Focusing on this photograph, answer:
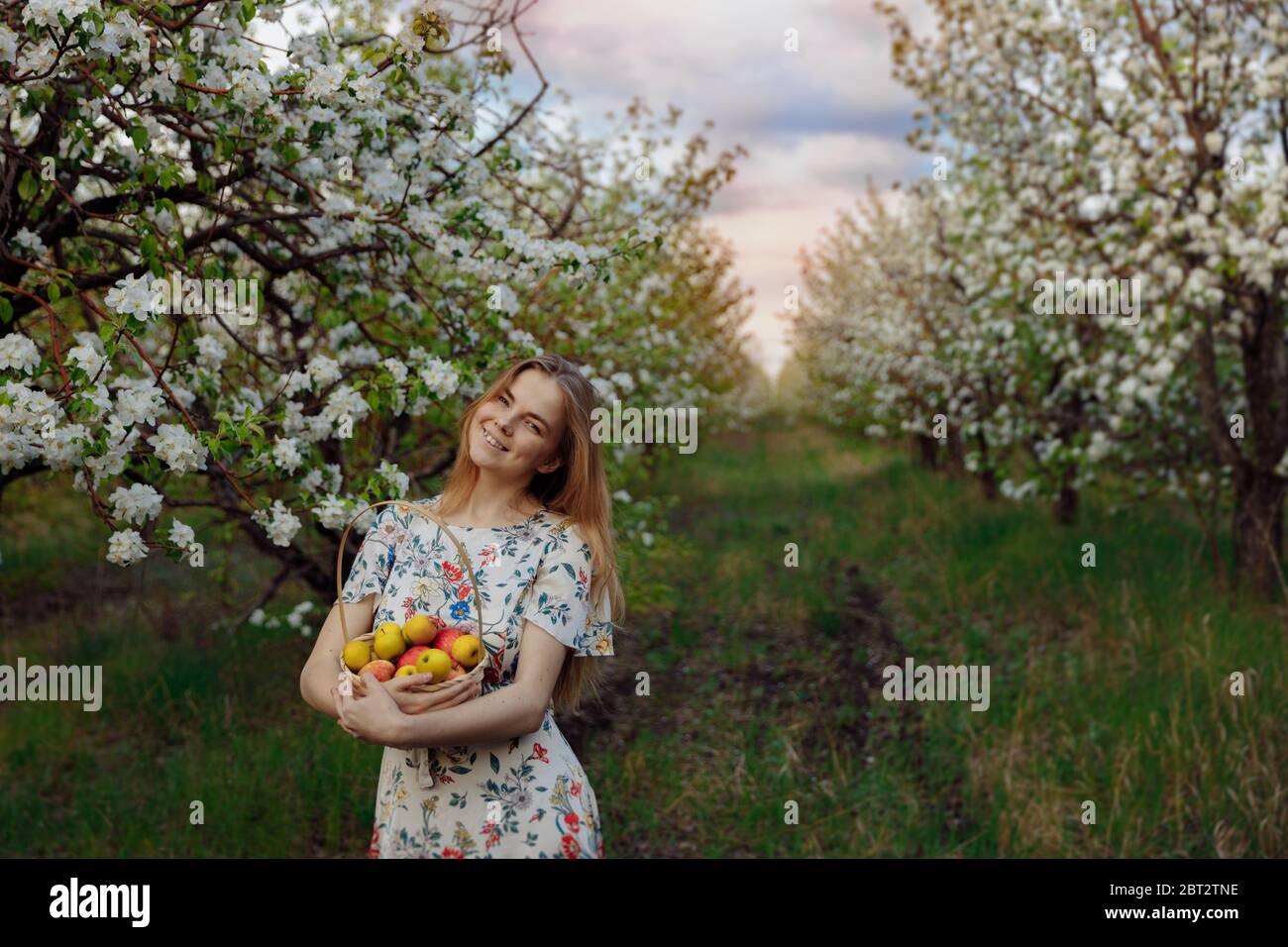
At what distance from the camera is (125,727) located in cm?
583

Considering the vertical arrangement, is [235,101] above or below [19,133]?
below

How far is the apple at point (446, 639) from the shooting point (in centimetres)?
211

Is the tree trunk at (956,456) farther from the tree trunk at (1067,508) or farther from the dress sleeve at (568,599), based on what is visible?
the dress sleeve at (568,599)

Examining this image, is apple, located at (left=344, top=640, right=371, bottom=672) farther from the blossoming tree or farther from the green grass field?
the green grass field

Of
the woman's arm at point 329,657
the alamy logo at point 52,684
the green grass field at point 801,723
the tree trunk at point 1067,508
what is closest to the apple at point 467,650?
the woman's arm at point 329,657

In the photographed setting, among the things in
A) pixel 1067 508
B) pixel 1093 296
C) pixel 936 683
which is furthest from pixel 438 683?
pixel 1067 508

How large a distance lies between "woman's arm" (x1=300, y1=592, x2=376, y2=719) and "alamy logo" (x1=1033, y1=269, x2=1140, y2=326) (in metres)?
5.49

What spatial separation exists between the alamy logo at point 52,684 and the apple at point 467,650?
14.6 ft

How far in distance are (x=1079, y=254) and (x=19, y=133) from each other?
6469mm

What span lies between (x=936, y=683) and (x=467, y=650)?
5.35 m

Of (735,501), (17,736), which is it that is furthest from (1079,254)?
(735,501)

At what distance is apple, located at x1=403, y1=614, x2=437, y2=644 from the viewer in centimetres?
210

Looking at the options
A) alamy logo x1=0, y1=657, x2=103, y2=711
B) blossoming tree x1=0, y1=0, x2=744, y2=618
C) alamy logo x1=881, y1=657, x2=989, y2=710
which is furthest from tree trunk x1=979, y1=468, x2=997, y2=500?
alamy logo x1=0, y1=657, x2=103, y2=711

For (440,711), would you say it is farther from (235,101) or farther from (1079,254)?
(1079,254)
